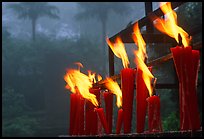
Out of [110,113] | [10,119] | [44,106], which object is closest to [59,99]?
[44,106]

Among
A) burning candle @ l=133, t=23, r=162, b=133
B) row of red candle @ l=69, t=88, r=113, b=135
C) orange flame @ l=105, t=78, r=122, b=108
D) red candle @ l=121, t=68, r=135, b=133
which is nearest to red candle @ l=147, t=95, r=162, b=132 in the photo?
burning candle @ l=133, t=23, r=162, b=133

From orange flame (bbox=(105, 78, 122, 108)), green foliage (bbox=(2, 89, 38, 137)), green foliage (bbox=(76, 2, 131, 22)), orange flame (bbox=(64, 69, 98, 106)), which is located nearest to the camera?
orange flame (bbox=(64, 69, 98, 106))

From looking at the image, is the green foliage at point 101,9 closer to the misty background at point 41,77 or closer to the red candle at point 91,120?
the misty background at point 41,77

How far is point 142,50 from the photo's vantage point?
2.12 metres

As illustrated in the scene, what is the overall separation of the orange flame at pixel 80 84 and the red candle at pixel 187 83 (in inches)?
31.4

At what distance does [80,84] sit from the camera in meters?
2.46

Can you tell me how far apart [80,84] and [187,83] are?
124 centimetres

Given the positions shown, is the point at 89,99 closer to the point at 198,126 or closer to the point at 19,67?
the point at 198,126

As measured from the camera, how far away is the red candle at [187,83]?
1.29m

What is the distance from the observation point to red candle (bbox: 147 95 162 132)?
1608 mm

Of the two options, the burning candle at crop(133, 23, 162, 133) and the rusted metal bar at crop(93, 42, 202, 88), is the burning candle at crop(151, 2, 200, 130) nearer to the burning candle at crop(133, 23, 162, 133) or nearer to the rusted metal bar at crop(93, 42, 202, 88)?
the burning candle at crop(133, 23, 162, 133)

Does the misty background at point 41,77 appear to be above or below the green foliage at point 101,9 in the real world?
below

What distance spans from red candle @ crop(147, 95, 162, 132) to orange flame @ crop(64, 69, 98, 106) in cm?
45

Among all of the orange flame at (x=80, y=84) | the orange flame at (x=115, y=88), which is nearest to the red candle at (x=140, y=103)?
the orange flame at (x=80, y=84)
